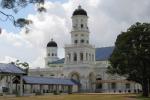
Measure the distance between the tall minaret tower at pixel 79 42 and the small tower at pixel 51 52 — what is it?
2491 cm

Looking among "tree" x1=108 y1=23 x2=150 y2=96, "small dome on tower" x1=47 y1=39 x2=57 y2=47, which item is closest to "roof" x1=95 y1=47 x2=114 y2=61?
"small dome on tower" x1=47 y1=39 x2=57 y2=47

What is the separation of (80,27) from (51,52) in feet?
96.4

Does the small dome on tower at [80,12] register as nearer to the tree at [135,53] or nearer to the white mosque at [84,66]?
the white mosque at [84,66]

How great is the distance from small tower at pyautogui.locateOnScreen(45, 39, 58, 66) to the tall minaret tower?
2491 cm

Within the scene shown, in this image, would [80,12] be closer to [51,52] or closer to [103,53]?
[103,53]

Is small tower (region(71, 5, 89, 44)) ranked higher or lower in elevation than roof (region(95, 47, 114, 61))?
higher

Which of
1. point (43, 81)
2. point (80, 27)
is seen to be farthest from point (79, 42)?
point (43, 81)

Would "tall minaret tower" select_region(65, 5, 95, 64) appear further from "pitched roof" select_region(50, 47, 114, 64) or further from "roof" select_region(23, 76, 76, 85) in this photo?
"roof" select_region(23, 76, 76, 85)

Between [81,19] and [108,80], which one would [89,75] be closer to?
[108,80]

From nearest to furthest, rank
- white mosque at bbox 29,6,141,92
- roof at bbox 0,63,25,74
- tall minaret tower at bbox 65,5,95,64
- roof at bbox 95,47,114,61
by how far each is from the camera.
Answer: roof at bbox 0,63,25,74 → white mosque at bbox 29,6,141,92 → tall minaret tower at bbox 65,5,95,64 → roof at bbox 95,47,114,61

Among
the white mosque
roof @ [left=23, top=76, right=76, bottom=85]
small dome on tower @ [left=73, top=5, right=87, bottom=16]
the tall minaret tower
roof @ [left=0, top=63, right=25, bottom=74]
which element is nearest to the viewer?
roof @ [left=0, top=63, right=25, bottom=74]

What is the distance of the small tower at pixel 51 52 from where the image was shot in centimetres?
13238

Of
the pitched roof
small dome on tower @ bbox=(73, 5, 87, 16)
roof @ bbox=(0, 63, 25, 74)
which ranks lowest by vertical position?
roof @ bbox=(0, 63, 25, 74)

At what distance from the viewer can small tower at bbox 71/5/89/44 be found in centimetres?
10625
